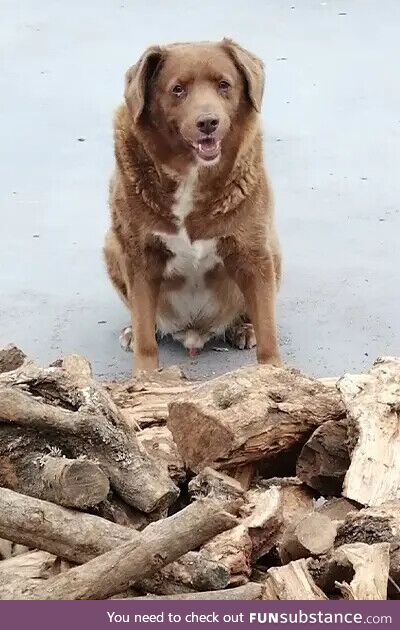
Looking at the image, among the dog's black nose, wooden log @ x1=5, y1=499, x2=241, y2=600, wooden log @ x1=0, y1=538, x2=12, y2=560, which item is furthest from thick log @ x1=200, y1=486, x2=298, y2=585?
the dog's black nose

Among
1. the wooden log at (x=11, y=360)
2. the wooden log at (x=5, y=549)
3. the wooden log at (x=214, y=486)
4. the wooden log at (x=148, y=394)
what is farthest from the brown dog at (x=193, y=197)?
the wooden log at (x=5, y=549)

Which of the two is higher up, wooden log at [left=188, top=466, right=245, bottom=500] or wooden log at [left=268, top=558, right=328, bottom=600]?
wooden log at [left=268, top=558, right=328, bottom=600]

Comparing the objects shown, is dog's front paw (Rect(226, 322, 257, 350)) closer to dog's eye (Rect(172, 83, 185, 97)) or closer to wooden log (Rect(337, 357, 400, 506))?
dog's eye (Rect(172, 83, 185, 97))

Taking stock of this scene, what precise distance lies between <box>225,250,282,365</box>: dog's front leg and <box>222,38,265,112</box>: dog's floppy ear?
49 cm

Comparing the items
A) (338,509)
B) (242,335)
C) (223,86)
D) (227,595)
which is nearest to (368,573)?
Result: (227,595)

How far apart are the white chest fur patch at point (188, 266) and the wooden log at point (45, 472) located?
4.60 feet

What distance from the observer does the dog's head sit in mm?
3264

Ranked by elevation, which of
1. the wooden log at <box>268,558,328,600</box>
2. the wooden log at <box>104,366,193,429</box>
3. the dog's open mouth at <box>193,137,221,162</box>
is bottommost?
the wooden log at <box>104,366,193,429</box>

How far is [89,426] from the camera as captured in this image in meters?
2.21

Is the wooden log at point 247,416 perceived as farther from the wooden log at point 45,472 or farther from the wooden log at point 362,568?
the wooden log at point 362,568

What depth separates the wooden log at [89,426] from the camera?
7.17 feet
